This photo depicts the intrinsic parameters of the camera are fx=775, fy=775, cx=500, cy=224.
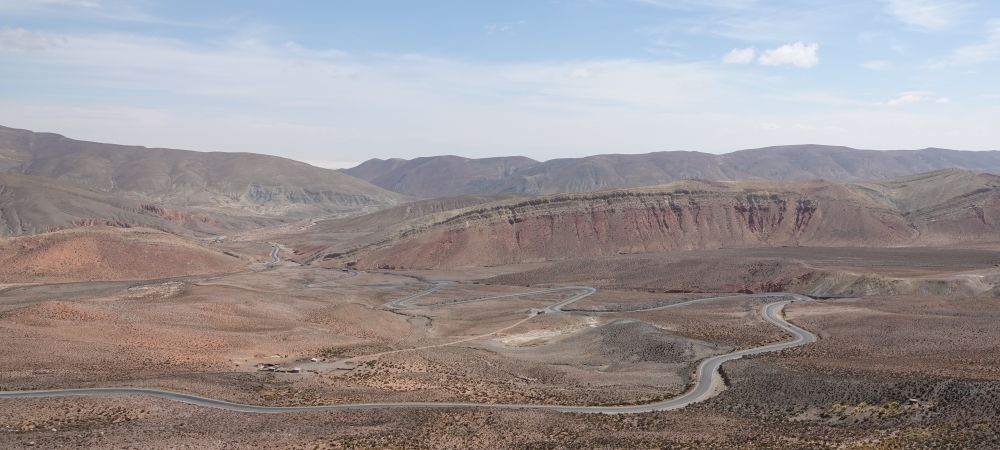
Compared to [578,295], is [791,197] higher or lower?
higher

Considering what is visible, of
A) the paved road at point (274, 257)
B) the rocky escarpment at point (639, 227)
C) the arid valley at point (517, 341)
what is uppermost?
the rocky escarpment at point (639, 227)

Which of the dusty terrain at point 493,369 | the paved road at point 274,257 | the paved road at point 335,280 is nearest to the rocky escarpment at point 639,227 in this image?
the paved road at point 335,280

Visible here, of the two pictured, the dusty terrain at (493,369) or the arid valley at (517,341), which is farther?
the arid valley at (517,341)

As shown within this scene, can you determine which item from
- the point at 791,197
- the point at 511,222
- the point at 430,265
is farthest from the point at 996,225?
the point at 430,265

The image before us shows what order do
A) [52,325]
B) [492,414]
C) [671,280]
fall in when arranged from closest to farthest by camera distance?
[492,414] < [52,325] < [671,280]

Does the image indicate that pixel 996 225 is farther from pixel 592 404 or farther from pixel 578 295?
pixel 592 404

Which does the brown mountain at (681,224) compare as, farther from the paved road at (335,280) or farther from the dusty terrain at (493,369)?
the dusty terrain at (493,369)

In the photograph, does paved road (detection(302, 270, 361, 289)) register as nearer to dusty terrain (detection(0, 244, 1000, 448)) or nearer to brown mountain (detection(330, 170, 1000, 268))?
brown mountain (detection(330, 170, 1000, 268))

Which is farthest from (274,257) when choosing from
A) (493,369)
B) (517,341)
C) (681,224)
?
(493,369)
